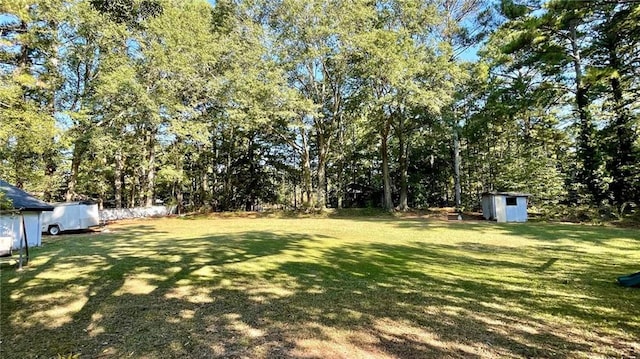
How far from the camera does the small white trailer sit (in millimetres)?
15688

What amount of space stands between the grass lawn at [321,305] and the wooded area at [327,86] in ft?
35.3

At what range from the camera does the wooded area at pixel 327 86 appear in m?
15.9

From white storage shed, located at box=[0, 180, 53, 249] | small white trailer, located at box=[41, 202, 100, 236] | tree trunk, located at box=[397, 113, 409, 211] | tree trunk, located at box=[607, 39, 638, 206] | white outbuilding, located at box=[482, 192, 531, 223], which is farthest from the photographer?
tree trunk, located at box=[397, 113, 409, 211]

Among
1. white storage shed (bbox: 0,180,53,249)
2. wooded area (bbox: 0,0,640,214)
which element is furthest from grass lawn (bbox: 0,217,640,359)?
wooded area (bbox: 0,0,640,214)

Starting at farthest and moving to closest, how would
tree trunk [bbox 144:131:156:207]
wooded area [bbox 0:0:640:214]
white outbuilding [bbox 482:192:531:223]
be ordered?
tree trunk [bbox 144:131:156:207]
white outbuilding [bbox 482:192:531:223]
wooded area [bbox 0:0:640:214]

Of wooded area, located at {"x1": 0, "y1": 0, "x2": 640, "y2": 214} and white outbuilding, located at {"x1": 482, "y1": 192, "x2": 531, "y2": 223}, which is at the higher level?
wooded area, located at {"x1": 0, "y1": 0, "x2": 640, "y2": 214}

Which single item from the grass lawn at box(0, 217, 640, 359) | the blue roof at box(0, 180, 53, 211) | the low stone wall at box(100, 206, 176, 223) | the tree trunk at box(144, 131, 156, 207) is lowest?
the grass lawn at box(0, 217, 640, 359)

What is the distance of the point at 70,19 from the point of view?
60.7 feet

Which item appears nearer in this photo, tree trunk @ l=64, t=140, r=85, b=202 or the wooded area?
the wooded area

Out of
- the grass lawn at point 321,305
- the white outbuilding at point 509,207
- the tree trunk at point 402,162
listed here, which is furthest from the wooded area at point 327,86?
the grass lawn at point 321,305

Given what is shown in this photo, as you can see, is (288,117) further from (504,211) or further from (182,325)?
(182,325)

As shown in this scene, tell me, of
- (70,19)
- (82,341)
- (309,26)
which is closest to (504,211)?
(309,26)

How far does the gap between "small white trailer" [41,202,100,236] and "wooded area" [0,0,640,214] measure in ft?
9.46

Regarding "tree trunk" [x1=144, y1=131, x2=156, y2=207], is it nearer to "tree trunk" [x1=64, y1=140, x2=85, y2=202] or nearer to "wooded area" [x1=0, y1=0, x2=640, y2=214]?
"wooded area" [x1=0, y1=0, x2=640, y2=214]
